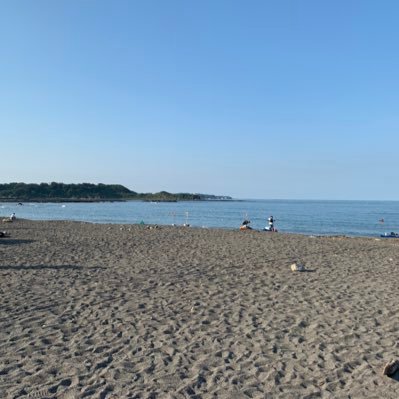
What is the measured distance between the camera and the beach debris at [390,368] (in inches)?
181

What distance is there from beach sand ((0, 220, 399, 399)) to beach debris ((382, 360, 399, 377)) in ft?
0.23

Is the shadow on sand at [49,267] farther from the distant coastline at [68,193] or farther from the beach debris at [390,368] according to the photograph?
the distant coastline at [68,193]

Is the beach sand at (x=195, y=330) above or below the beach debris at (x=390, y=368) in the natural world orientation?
below

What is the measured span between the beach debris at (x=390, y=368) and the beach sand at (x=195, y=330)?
2.8 inches

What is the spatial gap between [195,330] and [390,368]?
254cm

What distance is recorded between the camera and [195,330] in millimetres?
6059

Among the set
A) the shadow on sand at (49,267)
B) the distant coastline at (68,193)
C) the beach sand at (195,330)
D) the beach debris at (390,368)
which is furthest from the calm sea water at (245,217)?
the distant coastline at (68,193)

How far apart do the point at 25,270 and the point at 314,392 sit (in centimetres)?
834

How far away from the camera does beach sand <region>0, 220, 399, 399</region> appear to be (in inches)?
173

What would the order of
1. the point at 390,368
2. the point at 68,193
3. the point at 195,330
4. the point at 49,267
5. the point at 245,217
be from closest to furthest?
the point at 390,368 → the point at 195,330 → the point at 49,267 → the point at 245,217 → the point at 68,193

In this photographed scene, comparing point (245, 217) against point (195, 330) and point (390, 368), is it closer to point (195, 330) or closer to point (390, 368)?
point (195, 330)

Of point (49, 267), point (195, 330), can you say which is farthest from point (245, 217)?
point (195, 330)

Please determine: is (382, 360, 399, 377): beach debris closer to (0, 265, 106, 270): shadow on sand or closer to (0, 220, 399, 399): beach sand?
Result: (0, 220, 399, 399): beach sand

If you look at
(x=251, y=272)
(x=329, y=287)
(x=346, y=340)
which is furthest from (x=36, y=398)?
(x=251, y=272)
